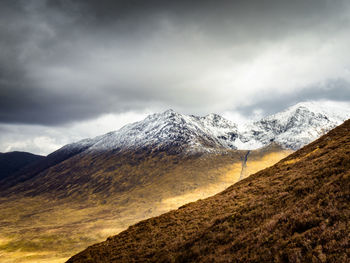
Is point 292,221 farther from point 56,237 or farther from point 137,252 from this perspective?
point 56,237

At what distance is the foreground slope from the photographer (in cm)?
1099

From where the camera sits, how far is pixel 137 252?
19.3 m

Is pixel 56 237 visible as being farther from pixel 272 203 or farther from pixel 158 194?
pixel 272 203

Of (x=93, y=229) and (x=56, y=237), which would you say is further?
(x=93, y=229)

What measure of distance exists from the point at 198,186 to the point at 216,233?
185 metres

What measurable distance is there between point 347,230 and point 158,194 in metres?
192

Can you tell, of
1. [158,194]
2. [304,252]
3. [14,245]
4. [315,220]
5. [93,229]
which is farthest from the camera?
[158,194]

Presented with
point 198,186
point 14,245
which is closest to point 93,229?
A: point 14,245

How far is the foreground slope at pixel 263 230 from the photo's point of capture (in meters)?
11.0

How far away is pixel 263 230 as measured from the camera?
14055 millimetres

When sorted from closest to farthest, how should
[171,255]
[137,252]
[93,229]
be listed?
[171,255] → [137,252] → [93,229]

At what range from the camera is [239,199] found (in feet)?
76.8

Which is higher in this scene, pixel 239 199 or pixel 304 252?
pixel 239 199

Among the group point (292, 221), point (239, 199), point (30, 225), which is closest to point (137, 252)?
point (239, 199)
